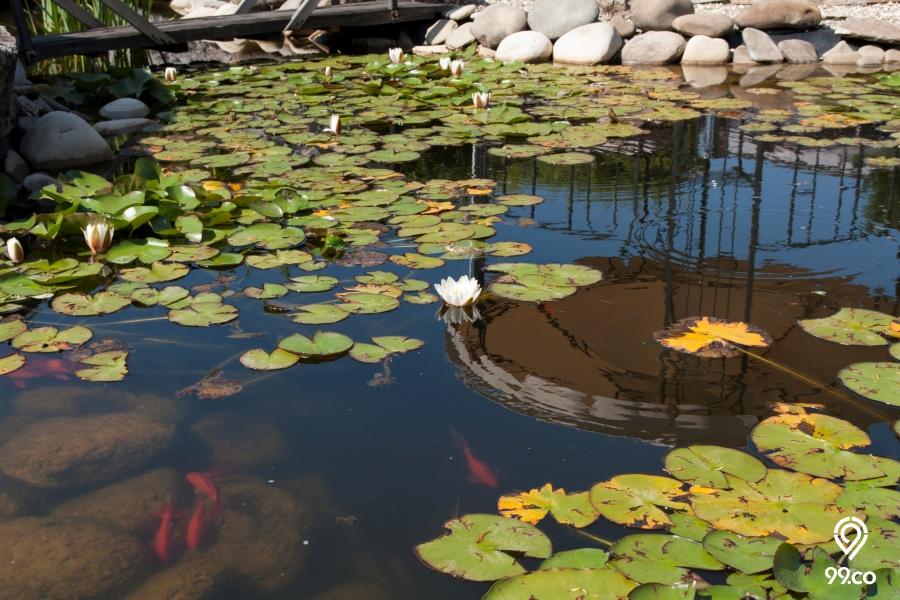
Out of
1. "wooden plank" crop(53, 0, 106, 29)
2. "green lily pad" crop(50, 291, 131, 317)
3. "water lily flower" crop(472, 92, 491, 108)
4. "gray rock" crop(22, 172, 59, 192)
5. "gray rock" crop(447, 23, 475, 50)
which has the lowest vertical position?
"green lily pad" crop(50, 291, 131, 317)

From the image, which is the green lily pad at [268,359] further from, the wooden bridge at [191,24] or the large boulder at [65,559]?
the wooden bridge at [191,24]

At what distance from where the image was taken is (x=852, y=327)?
7.91ft

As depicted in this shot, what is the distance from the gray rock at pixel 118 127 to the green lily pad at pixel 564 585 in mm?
4502

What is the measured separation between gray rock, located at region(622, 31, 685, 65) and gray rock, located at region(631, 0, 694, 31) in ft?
0.49

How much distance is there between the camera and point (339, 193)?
3760 millimetres

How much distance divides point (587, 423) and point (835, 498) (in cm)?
54

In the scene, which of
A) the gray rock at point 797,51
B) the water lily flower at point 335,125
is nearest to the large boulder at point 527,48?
the gray rock at point 797,51

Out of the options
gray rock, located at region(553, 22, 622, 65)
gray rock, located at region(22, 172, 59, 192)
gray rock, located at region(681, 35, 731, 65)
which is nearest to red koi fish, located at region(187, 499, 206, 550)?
gray rock, located at region(22, 172, 59, 192)

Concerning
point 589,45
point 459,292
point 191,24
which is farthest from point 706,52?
point 459,292

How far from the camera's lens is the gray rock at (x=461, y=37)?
27.0 ft

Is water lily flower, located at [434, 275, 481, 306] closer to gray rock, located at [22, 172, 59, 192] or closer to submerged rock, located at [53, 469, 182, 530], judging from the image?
submerged rock, located at [53, 469, 182, 530]

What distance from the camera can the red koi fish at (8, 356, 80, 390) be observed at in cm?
227

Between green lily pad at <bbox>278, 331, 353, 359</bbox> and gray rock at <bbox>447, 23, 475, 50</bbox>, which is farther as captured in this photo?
gray rock at <bbox>447, 23, 475, 50</bbox>

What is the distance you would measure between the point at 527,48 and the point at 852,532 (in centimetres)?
652
